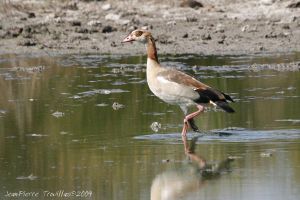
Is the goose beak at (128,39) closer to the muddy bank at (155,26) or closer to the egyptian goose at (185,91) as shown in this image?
the egyptian goose at (185,91)

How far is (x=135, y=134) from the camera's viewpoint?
10820 millimetres

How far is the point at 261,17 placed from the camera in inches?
838

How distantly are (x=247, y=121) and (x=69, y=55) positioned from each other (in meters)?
7.41

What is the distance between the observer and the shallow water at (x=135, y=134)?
27.8 ft

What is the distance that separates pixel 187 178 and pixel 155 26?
12.2 meters

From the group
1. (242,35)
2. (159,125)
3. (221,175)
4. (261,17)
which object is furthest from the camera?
(261,17)

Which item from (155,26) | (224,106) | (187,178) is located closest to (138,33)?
(224,106)

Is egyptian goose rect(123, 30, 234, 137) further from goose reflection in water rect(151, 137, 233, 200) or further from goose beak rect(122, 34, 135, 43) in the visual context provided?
goose reflection in water rect(151, 137, 233, 200)

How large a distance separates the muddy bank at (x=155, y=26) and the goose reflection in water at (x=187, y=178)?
357 inches

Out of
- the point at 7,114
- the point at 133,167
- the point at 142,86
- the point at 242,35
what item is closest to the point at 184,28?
the point at 242,35

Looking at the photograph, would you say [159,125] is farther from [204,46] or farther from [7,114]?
[204,46]

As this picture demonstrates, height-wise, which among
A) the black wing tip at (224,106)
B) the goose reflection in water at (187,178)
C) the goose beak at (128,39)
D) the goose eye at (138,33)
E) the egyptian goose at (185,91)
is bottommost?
the goose reflection in water at (187,178)

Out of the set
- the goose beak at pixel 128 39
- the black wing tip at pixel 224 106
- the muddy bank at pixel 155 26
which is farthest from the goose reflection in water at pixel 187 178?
the muddy bank at pixel 155 26

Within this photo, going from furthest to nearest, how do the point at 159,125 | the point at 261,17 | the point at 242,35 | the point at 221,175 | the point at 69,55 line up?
1. the point at 261,17
2. the point at 242,35
3. the point at 69,55
4. the point at 159,125
5. the point at 221,175
